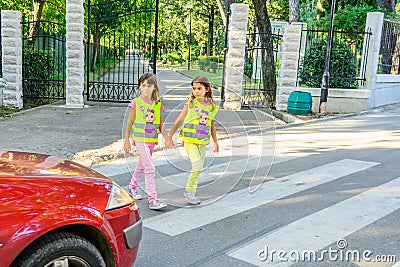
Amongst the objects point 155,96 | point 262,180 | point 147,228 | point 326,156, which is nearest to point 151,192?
point 147,228

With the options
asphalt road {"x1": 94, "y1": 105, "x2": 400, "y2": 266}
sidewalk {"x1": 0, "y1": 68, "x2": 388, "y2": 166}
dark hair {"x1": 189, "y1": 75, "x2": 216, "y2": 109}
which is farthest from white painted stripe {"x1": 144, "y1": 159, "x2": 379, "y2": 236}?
sidewalk {"x1": 0, "y1": 68, "x2": 388, "y2": 166}

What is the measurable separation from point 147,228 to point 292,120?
29.3 ft

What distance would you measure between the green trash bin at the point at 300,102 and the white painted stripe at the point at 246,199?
572cm

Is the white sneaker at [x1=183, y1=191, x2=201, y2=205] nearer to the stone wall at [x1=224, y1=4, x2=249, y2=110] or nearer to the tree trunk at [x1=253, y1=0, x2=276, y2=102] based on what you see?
the stone wall at [x1=224, y1=4, x2=249, y2=110]

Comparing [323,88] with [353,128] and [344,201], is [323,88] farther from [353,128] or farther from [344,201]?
[344,201]

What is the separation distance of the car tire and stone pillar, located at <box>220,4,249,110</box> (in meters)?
11.4

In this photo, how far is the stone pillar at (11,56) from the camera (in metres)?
13.0

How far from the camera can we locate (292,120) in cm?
1322

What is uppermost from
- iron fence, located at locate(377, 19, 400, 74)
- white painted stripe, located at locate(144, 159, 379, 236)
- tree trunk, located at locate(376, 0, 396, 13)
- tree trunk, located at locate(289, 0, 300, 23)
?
tree trunk, located at locate(376, 0, 396, 13)

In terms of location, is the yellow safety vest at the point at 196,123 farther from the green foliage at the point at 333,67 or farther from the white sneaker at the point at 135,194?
the green foliage at the point at 333,67

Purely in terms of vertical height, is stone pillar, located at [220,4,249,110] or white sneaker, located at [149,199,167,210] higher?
stone pillar, located at [220,4,249,110]

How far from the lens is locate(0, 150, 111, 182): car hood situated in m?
3.21

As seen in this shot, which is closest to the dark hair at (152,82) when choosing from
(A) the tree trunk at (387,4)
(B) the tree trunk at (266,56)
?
A: (B) the tree trunk at (266,56)

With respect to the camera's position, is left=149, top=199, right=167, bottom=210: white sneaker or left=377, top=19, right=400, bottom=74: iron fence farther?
left=377, top=19, right=400, bottom=74: iron fence
